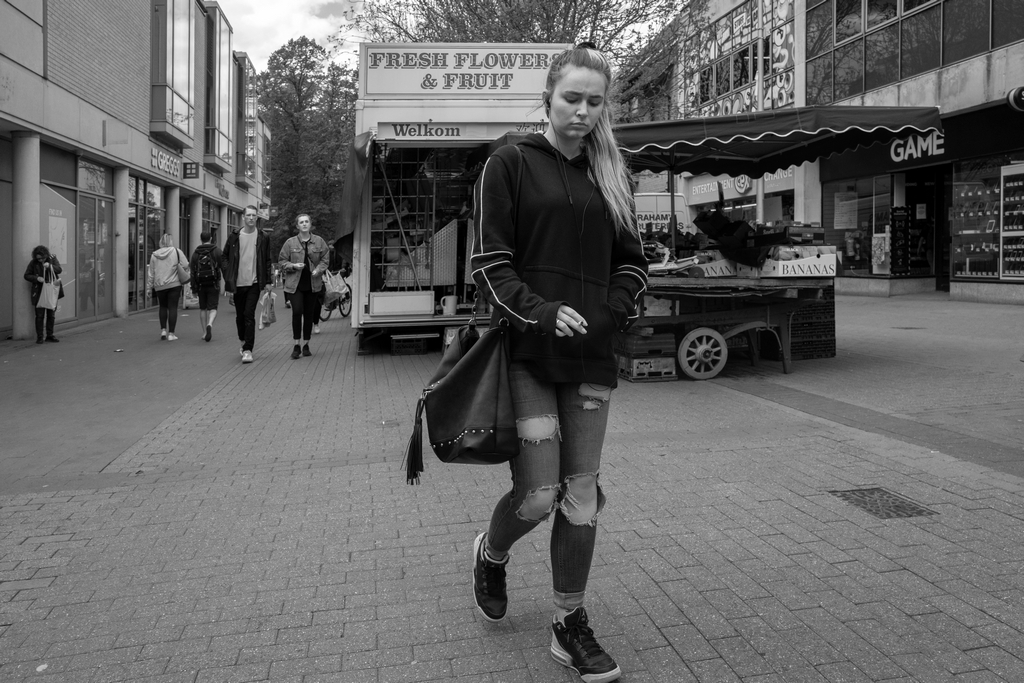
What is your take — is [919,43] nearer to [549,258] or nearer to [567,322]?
[549,258]

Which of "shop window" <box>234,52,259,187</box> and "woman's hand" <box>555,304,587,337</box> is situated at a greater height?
"shop window" <box>234,52,259,187</box>

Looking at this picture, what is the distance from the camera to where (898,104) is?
19531 mm

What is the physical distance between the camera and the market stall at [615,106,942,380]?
8.91 m

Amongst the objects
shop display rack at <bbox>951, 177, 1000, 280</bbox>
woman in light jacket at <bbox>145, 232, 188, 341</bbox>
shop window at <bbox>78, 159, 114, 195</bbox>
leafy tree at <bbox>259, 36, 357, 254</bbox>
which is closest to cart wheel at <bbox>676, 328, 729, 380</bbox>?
woman in light jacket at <bbox>145, 232, 188, 341</bbox>

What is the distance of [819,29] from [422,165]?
15.1 m

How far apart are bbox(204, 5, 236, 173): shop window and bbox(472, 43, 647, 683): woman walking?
2834cm

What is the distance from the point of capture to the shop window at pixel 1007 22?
1580cm

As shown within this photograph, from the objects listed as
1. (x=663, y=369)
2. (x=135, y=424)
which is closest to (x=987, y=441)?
(x=663, y=369)

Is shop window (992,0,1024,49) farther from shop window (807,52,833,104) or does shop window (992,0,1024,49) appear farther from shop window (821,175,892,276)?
shop window (807,52,833,104)

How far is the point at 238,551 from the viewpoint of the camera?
13.6 ft

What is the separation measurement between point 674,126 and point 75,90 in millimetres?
12351

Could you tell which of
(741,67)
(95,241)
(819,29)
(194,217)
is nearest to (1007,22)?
(819,29)

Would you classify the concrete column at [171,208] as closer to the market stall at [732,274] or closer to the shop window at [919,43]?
the market stall at [732,274]

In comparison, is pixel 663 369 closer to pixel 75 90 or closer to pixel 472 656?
pixel 472 656
